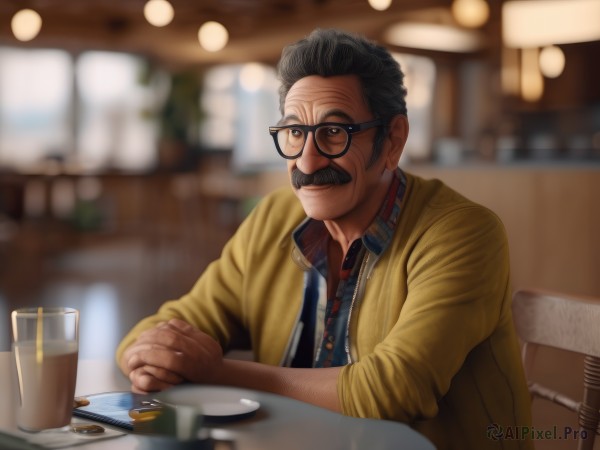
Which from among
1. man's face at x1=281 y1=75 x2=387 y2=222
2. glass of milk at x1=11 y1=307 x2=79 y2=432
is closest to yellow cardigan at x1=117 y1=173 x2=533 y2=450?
man's face at x1=281 y1=75 x2=387 y2=222

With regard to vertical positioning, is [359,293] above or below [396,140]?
below

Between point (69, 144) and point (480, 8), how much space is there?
23.6 feet

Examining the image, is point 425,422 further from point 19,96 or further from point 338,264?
point 19,96

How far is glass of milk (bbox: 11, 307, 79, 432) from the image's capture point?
1.02 meters

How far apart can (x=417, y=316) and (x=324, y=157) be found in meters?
0.36

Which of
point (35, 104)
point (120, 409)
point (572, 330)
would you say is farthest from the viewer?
point (35, 104)

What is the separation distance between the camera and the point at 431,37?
381 inches

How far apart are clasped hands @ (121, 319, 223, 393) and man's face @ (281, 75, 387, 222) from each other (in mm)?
347

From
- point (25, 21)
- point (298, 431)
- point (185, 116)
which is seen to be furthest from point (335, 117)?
point (185, 116)

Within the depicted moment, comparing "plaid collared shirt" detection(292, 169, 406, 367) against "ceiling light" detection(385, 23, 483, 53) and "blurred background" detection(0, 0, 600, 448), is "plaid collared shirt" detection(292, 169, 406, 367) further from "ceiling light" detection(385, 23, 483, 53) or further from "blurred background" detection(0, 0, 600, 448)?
"ceiling light" detection(385, 23, 483, 53)

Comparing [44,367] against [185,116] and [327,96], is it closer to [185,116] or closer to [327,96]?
[327,96]

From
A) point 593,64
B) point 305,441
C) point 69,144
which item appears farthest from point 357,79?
point 69,144

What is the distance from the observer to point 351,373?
1.29 meters

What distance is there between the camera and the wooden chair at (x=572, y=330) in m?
1.57
